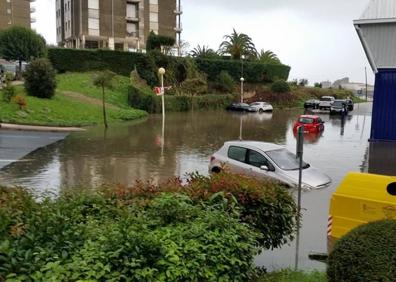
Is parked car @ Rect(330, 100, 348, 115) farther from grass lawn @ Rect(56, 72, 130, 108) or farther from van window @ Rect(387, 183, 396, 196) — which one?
van window @ Rect(387, 183, 396, 196)

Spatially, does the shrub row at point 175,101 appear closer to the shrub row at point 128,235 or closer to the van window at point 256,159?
the van window at point 256,159

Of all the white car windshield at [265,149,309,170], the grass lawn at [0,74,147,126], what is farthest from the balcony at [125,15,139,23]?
the white car windshield at [265,149,309,170]

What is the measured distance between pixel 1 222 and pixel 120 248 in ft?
4.50

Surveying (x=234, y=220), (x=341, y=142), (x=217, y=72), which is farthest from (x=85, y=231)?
(x=217, y=72)

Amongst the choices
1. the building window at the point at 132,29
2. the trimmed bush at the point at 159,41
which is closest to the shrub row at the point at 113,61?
the trimmed bush at the point at 159,41

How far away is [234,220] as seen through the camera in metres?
5.33

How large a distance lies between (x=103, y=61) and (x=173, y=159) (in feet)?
121

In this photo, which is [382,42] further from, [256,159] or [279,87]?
[279,87]

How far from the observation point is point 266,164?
13367 mm

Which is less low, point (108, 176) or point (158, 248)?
point (158, 248)

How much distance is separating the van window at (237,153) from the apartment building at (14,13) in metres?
93.7

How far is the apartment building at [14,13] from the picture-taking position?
97688 millimetres

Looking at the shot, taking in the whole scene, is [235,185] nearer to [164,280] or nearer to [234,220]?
[234,220]

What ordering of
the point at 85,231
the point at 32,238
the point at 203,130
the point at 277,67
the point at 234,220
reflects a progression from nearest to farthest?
the point at 32,238
the point at 85,231
the point at 234,220
the point at 203,130
the point at 277,67
